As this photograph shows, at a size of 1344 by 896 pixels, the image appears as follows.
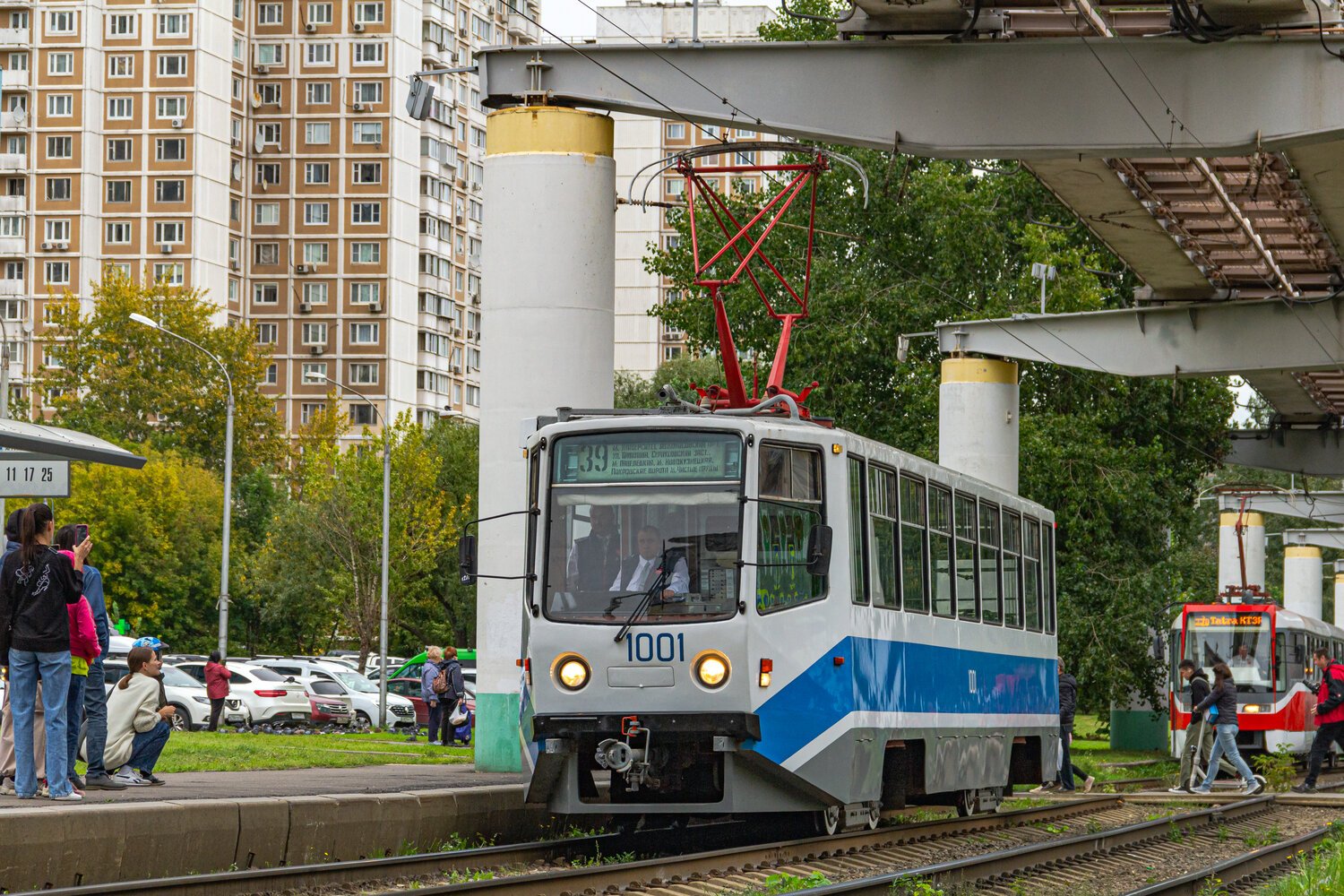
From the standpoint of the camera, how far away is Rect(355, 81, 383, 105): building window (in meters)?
90.3

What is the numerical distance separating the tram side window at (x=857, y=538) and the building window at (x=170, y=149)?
254ft

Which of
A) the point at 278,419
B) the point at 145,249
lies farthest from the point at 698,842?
the point at 145,249

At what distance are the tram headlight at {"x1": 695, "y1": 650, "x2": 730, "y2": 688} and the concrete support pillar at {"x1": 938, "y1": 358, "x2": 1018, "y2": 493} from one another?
16.2 m

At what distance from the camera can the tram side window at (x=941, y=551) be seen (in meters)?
15.7

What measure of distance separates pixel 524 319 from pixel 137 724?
5.54m

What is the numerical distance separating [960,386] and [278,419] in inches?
2092

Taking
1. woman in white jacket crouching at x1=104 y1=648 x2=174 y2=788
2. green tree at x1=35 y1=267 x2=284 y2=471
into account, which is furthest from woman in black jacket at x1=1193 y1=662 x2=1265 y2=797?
green tree at x1=35 y1=267 x2=284 y2=471

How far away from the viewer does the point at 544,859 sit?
509 inches

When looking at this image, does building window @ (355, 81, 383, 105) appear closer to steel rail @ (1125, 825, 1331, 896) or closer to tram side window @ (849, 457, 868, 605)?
steel rail @ (1125, 825, 1331, 896)

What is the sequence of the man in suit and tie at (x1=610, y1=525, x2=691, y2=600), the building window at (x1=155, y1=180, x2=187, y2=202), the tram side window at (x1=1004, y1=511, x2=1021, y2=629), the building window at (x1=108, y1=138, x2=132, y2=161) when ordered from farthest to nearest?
the building window at (x1=155, y1=180, x2=187, y2=202), the building window at (x1=108, y1=138, x2=132, y2=161), the tram side window at (x1=1004, y1=511, x2=1021, y2=629), the man in suit and tie at (x1=610, y1=525, x2=691, y2=600)

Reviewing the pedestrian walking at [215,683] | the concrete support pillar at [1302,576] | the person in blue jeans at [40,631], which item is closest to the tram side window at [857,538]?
the person in blue jeans at [40,631]

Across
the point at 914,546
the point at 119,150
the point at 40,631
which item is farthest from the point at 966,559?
the point at 119,150

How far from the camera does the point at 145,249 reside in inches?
3435

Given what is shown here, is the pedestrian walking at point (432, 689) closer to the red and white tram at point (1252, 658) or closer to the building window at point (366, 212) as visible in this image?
the red and white tram at point (1252, 658)
